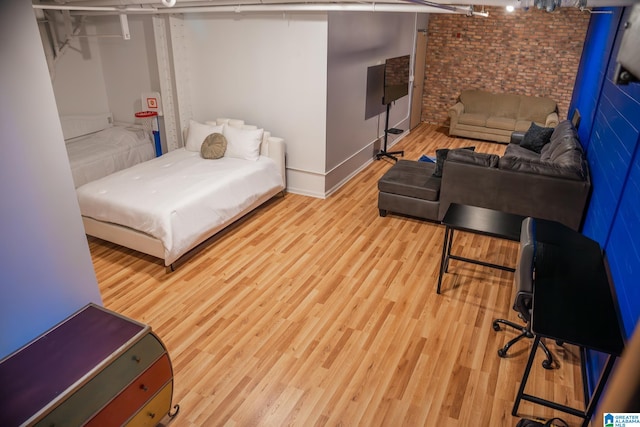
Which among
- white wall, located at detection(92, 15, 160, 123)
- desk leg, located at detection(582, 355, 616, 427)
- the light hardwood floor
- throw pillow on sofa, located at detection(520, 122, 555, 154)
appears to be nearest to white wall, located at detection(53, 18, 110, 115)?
white wall, located at detection(92, 15, 160, 123)

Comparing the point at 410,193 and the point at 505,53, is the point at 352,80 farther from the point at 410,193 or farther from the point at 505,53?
the point at 505,53

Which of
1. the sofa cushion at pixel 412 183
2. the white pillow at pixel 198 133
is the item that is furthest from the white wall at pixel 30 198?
the sofa cushion at pixel 412 183

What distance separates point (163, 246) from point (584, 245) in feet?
11.0

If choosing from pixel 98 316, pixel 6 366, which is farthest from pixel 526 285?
pixel 6 366

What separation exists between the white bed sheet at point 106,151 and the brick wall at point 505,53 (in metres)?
5.91

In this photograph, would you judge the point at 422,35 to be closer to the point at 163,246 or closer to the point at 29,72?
the point at 163,246

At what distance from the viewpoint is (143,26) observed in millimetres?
5812

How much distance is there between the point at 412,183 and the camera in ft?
16.0

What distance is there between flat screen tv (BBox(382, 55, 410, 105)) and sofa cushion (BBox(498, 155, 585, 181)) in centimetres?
252

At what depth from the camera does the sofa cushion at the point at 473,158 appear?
436 centimetres

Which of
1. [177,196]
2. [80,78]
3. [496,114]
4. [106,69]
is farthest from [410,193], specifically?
[80,78]

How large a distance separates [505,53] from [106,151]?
7222mm

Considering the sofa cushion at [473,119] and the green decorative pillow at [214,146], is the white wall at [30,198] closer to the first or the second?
the green decorative pillow at [214,146]

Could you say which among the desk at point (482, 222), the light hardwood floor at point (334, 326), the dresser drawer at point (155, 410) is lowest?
the light hardwood floor at point (334, 326)
